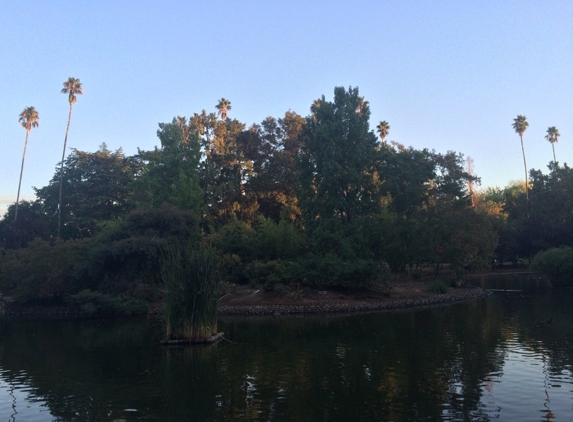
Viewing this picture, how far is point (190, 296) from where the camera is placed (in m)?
20.0

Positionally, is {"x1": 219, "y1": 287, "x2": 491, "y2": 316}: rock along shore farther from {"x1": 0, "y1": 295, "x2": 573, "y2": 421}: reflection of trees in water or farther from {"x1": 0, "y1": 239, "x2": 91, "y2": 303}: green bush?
{"x1": 0, "y1": 239, "x2": 91, "y2": 303}: green bush

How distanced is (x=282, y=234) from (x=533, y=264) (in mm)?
20529

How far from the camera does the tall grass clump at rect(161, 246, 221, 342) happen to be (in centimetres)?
1986

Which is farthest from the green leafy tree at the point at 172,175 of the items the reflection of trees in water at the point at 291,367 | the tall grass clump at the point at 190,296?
the tall grass clump at the point at 190,296

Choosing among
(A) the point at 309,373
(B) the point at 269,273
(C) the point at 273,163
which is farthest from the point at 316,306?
(C) the point at 273,163

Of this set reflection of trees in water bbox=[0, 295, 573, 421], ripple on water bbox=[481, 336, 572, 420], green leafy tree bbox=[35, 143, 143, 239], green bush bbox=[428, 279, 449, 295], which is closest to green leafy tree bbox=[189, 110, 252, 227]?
green leafy tree bbox=[35, 143, 143, 239]

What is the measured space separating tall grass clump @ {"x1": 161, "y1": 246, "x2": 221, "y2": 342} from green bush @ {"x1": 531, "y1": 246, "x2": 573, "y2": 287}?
30570 mm

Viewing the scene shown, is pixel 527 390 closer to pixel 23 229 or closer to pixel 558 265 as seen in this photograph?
pixel 558 265

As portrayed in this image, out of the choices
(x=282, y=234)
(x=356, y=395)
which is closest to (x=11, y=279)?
(x=282, y=234)

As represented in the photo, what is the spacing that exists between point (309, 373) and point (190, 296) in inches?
264

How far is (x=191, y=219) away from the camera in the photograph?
36781 mm

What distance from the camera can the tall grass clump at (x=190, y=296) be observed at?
65.2ft

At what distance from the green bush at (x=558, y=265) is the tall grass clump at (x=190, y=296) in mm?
30570

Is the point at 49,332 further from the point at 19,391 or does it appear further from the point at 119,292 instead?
the point at 19,391
